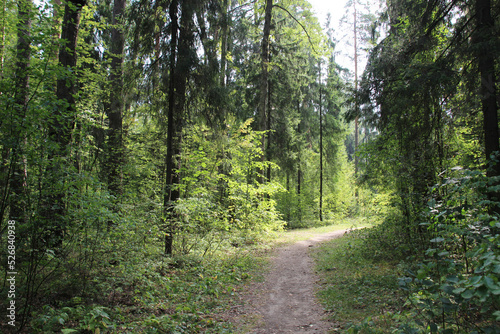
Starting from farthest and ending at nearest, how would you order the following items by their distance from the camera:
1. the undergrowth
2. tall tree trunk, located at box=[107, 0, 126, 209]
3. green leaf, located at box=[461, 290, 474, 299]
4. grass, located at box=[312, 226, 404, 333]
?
1. tall tree trunk, located at box=[107, 0, 126, 209]
2. grass, located at box=[312, 226, 404, 333]
3. the undergrowth
4. green leaf, located at box=[461, 290, 474, 299]

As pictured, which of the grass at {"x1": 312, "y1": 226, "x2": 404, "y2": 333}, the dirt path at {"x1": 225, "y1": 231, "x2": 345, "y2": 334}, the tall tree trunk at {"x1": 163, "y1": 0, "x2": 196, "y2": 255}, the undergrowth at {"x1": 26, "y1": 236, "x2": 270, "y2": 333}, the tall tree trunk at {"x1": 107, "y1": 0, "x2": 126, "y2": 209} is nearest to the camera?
the undergrowth at {"x1": 26, "y1": 236, "x2": 270, "y2": 333}

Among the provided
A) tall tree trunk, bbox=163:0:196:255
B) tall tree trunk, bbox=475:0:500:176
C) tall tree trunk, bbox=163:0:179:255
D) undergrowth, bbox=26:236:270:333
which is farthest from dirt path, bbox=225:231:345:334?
tall tree trunk, bbox=475:0:500:176

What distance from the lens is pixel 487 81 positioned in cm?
568

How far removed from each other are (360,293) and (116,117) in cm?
876

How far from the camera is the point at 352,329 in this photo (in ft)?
12.2

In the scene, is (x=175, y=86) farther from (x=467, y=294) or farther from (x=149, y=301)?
(x=467, y=294)

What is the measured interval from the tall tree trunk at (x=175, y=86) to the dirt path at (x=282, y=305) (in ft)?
9.16

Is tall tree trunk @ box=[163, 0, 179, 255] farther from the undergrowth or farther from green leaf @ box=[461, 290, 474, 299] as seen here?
green leaf @ box=[461, 290, 474, 299]

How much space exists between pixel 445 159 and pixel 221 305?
603cm

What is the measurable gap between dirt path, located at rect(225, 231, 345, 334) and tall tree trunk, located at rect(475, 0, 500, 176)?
15.2 feet

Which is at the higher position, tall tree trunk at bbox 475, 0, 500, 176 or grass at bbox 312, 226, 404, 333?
tall tree trunk at bbox 475, 0, 500, 176

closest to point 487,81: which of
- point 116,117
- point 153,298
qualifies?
point 153,298

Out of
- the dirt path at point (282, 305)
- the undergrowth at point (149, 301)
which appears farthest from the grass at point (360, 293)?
the undergrowth at point (149, 301)

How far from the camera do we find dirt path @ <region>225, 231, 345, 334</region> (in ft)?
14.8
